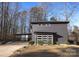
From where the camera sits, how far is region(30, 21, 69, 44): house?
31.4 feet

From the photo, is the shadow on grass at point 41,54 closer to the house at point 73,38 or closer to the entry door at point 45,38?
the entry door at point 45,38

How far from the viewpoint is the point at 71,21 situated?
9.63m

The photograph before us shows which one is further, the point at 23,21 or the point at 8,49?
the point at 23,21

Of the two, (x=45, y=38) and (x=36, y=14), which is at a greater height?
(x=36, y=14)

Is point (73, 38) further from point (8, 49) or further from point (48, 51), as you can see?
point (8, 49)

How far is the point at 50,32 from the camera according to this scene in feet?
31.6

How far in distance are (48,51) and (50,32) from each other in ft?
1.46

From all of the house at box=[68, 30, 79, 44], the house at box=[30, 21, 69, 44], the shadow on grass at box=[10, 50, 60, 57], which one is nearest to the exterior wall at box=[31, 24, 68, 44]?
the house at box=[30, 21, 69, 44]

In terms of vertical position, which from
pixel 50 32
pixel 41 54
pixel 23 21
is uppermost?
pixel 23 21

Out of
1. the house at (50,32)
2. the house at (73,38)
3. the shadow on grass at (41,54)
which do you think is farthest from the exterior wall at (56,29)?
the shadow on grass at (41,54)

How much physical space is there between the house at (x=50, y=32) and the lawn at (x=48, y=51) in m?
0.13

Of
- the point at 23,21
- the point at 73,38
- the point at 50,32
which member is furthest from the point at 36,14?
the point at 73,38

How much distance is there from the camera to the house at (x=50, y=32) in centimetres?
958

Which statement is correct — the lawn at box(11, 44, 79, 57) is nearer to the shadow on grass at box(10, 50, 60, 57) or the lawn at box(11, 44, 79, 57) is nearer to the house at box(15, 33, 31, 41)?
the shadow on grass at box(10, 50, 60, 57)
